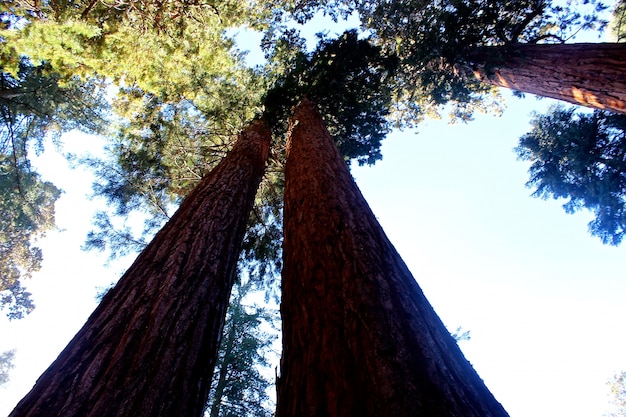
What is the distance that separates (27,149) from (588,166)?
61.9 ft

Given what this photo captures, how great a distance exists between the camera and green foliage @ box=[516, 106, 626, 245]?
9.09m

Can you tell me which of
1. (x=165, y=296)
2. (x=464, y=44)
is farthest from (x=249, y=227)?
(x=464, y=44)

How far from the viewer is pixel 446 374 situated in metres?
1.35

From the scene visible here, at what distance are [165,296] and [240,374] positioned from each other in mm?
8608

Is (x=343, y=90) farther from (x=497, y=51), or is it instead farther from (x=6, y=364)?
(x=6, y=364)

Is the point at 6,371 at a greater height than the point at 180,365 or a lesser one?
greater

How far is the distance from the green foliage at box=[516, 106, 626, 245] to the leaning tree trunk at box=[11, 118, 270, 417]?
10303 millimetres

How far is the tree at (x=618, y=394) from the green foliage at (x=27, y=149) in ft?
112

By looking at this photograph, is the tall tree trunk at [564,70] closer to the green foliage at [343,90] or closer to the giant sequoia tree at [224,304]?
the green foliage at [343,90]

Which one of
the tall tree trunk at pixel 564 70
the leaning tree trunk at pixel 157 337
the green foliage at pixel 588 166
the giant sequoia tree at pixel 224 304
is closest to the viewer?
the giant sequoia tree at pixel 224 304

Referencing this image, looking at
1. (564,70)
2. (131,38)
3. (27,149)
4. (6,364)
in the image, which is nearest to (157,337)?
(131,38)

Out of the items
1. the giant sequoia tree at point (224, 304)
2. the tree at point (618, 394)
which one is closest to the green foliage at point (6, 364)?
the giant sequoia tree at point (224, 304)

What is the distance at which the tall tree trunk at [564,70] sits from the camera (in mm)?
5352

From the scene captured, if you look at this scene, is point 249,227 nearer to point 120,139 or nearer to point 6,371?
point 120,139
